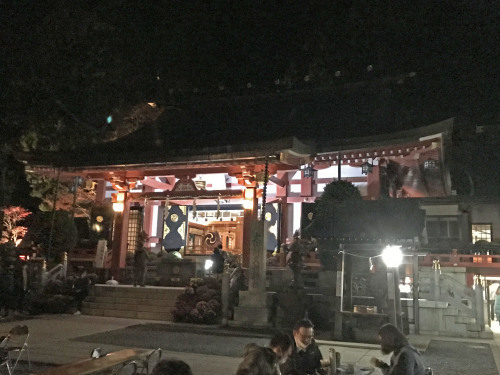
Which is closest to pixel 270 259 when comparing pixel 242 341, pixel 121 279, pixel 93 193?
pixel 121 279

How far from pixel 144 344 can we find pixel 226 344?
1.91 metres

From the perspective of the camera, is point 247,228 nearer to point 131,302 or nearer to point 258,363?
point 131,302

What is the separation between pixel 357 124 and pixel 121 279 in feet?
38.8

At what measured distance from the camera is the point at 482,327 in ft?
42.5

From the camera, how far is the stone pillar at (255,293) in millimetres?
13336

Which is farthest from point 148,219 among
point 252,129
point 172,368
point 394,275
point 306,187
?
point 172,368

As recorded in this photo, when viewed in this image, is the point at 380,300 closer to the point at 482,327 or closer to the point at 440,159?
the point at 482,327

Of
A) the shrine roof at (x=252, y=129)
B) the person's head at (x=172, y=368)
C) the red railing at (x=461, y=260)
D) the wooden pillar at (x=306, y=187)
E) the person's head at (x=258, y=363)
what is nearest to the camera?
the person's head at (x=172, y=368)

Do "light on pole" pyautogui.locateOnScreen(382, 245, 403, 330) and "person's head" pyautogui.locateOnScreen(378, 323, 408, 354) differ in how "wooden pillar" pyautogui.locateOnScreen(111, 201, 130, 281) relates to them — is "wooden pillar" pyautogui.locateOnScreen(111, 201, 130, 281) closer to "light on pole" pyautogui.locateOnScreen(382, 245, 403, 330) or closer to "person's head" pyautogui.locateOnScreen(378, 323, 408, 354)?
"light on pole" pyautogui.locateOnScreen(382, 245, 403, 330)

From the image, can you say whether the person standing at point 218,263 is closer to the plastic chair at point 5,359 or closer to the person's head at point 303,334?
the plastic chair at point 5,359

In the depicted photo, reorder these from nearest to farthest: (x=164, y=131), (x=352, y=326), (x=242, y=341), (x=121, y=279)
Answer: (x=242, y=341), (x=352, y=326), (x=121, y=279), (x=164, y=131)

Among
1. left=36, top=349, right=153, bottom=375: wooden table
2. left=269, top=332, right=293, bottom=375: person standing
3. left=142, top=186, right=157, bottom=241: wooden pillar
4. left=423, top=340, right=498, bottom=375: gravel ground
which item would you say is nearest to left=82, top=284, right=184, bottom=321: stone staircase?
left=142, top=186, right=157, bottom=241: wooden pillar

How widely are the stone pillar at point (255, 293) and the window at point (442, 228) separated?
12.1m

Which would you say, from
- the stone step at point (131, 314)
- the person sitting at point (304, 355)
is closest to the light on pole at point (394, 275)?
the person sitting at point (304, 355)
